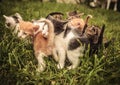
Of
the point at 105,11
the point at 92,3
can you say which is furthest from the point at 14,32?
the point at 92,3

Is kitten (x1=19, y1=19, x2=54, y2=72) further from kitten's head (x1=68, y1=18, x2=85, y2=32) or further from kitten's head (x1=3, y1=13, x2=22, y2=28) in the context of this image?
kitten's head (x1=3, y1=13, x2=22, y2=28)

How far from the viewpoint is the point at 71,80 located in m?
3.62

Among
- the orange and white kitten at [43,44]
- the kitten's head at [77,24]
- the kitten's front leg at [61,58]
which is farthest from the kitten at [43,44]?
the kitten's head at [77,24]

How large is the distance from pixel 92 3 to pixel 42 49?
7.33m

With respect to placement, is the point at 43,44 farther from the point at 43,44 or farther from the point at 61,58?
the point at 61,58

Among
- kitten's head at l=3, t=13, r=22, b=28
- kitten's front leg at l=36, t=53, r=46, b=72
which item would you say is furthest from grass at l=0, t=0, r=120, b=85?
kitten's head at l=3, t=13, r=22, b=28

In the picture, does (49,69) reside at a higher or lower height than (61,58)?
lower

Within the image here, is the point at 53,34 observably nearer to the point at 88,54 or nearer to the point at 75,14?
the point at 88,54

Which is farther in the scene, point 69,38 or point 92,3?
point 92,3

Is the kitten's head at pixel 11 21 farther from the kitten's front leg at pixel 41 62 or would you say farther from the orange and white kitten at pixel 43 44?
the kitten's front leg at pixel 41 62

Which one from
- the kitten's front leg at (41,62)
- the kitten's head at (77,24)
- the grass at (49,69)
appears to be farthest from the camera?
the kitten's head at (77,24)

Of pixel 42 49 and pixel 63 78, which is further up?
pixel 42 49

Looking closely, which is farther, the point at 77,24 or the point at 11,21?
the point at 11,21

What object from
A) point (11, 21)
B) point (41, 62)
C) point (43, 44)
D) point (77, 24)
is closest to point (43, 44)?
point (43, 44)
